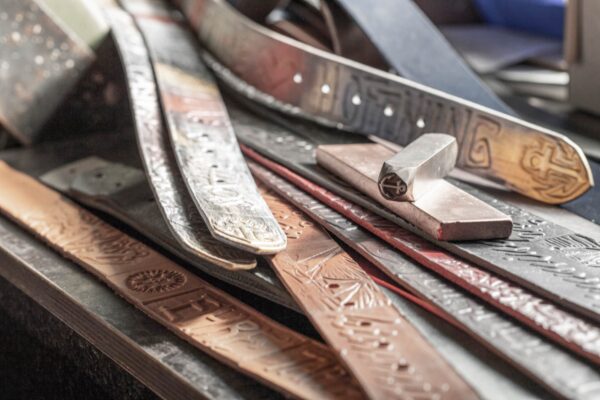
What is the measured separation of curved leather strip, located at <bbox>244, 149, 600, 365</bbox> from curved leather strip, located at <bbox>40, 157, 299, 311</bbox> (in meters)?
0.11

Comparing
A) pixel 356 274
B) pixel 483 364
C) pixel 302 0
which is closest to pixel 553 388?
pixel 483 364

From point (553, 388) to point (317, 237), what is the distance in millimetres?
329

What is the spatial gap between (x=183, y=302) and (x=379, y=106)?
1.46 feet

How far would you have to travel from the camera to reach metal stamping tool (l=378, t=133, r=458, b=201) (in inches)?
34.0

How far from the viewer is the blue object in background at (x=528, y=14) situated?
190cm

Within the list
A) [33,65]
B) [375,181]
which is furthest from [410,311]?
[33,65]

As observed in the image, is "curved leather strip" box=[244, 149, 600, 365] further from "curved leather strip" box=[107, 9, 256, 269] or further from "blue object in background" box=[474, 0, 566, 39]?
"blue object in background" box=[474, 0, 566, 39]

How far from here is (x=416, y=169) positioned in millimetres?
866

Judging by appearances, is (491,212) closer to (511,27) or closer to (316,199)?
(316,199)

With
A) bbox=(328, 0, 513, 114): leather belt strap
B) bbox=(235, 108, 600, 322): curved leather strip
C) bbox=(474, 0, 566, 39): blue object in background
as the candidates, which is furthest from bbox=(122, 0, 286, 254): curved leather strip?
bbox=(474, 0, 566, 39): blue object in background

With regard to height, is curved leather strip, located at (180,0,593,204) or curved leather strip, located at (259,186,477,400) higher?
curved leather strip, located at (180,0,593,204)

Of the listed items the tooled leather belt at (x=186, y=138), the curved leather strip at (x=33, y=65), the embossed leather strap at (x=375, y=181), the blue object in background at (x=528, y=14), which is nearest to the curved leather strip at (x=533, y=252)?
the embossed leather strap at (x=375, y=181)

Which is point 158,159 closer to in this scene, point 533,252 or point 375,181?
point 375,181

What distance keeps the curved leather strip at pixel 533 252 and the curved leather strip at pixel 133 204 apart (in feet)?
0.54
